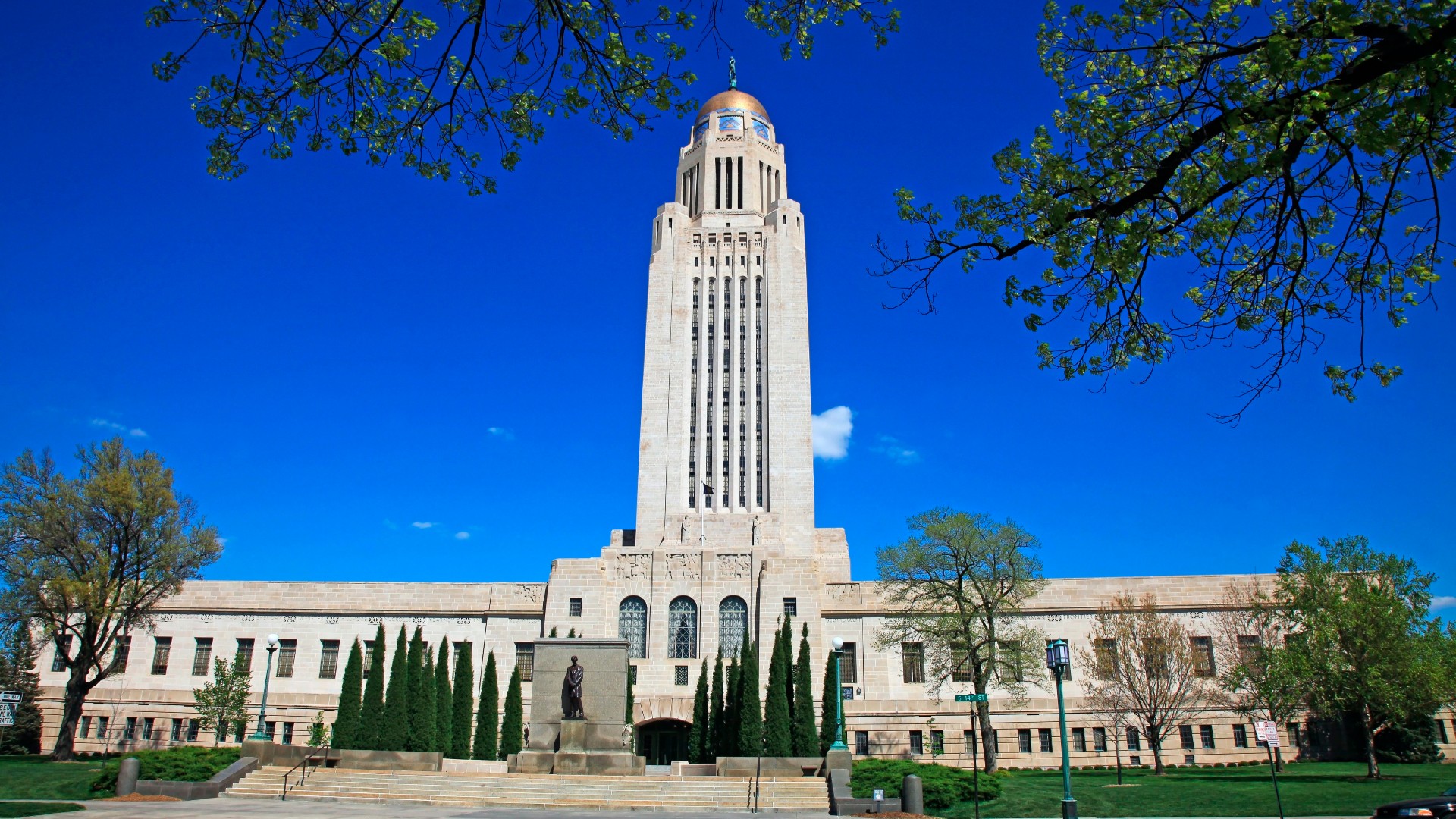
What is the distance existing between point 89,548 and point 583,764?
2582 cm

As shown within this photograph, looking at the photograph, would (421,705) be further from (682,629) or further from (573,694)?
(682,629)

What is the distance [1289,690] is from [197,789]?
33.9 meters

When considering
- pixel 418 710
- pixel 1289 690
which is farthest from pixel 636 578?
pixel 1289 690

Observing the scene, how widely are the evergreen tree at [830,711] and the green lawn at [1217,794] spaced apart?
18.9ft

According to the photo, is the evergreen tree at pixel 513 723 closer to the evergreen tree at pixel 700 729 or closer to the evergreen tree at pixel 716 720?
the evergreen tree at pixel 700 729

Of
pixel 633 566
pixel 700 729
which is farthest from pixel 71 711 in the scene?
pixel 700 729

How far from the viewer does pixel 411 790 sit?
2398 cm

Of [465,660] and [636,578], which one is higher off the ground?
[636,578]

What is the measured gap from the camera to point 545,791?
23.3 metres

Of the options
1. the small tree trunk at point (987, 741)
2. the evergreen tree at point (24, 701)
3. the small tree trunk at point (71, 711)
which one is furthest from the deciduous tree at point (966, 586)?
the evergreen tree at point (24, 701)

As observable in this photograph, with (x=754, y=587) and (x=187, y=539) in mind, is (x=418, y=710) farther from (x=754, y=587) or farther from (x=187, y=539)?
(x=754, y=587)

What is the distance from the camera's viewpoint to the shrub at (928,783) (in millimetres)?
24969

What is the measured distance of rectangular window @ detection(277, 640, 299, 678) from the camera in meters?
48.6

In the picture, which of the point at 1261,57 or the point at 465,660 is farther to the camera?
the point at 465,660
